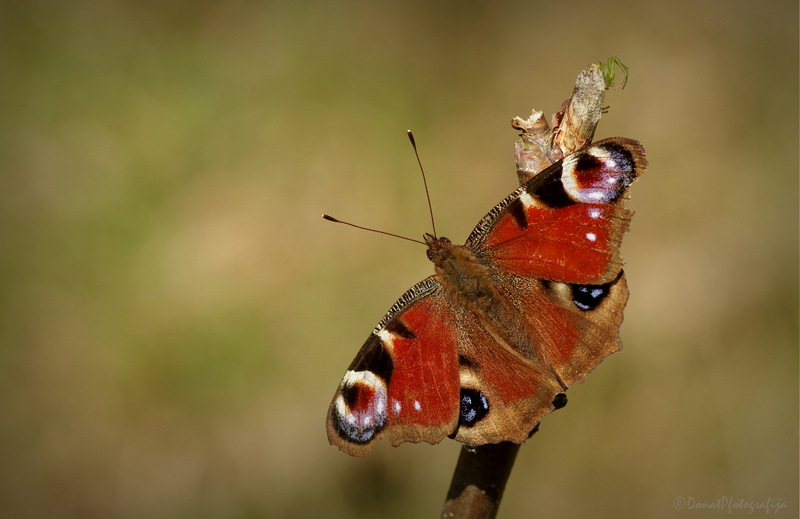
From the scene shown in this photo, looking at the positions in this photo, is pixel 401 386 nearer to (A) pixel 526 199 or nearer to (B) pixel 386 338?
(B) pixel 386 338

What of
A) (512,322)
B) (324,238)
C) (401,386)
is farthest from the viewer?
(324,238)

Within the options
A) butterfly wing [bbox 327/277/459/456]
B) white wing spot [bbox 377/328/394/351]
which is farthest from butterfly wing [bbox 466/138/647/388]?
white wing spot [bbox 377/328/394/351]

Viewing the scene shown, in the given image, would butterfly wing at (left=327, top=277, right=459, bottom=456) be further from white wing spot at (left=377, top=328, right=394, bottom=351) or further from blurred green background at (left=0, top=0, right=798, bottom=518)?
blurred green background at (left=0, top=0, right=798, bottom=518)

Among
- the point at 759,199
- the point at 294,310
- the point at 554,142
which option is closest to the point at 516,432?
the point at 554,142

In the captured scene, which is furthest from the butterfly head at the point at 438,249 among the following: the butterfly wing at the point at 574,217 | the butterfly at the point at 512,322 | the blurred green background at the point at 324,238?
the blurred green background at the point at 324,238

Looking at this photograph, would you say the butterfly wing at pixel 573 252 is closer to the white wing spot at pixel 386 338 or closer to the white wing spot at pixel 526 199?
the white wing spot at pixel 526 199

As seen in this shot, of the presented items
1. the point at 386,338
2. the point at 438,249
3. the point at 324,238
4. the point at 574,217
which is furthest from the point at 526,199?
the point at 324,238
